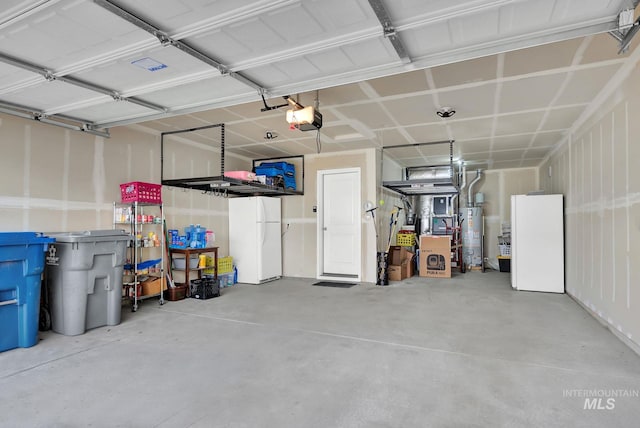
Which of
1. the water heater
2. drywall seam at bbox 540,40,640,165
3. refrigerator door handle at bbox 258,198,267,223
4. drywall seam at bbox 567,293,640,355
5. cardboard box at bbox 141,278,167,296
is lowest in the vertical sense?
drywall seam at bbox 567,293,640,355

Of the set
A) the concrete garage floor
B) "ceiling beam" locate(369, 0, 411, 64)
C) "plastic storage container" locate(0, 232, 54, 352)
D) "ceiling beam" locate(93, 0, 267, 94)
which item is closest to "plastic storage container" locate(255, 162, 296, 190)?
the concrete garage floor

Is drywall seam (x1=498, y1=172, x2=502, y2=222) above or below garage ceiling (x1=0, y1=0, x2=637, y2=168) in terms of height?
below

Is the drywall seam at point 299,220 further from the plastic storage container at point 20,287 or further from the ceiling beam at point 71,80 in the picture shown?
the plastic storage container at point 20,287

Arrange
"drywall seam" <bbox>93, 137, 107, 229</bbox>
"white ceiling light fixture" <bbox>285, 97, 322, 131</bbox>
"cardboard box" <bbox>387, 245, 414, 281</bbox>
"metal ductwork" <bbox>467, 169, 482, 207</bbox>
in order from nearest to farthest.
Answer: "white ceiling light fixture" <bbox>285, 97, 322, 131</bbox> < "drywall seam" <bbox>93, 137, 107, 229</bbox> < "cardboard box" <bbox>387, 245, 414, 281</bbox> < "metal ductwork" <bbox>467, 169, 482, 207</bbox>

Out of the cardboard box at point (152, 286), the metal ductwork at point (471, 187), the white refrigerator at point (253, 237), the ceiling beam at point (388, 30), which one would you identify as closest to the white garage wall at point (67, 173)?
the cardboard box at point (152, 286)

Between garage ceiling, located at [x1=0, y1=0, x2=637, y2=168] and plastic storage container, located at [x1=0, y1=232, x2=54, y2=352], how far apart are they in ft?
4.47

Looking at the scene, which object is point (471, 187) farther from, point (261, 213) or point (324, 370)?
point (324, 370)

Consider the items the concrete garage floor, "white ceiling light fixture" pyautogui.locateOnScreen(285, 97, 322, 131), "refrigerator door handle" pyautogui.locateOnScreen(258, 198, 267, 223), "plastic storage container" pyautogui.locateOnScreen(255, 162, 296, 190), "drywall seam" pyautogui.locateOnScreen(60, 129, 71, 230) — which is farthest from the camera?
"plastic storage container" pyautogui.locateOnScreen(255, 162, 296, 190)

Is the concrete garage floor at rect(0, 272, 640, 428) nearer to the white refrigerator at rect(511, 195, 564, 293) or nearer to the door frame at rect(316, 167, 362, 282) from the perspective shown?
the white refrigerator at rect(511, 195, 564, 293)

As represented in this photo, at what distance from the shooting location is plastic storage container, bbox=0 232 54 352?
305 cm

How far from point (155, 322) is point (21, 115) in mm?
2597

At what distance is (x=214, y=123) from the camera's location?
485cm

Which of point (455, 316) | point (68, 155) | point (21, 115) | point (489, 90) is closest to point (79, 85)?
point (21, 115)

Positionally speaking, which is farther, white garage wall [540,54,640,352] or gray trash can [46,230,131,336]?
gray trash can [46,230,131,336]
